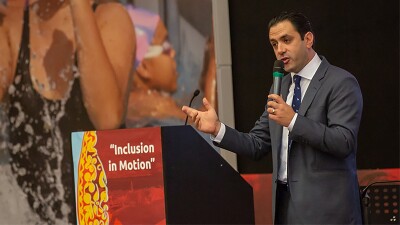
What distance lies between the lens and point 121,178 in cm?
204

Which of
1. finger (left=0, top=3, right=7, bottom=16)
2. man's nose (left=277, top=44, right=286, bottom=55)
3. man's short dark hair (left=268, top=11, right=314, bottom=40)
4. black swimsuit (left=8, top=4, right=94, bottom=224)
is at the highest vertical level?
finger (left=0, top=3, right=7, bottom=16)

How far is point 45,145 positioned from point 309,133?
8.59 feet

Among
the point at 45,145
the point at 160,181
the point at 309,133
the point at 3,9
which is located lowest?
the point at 45,145

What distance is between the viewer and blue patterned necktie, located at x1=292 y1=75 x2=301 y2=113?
226 centimetres

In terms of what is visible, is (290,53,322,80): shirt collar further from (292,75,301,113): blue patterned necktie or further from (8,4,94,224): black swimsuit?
(8,4,94,224): black swimsuit

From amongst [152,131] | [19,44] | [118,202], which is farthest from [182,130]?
[19,44]

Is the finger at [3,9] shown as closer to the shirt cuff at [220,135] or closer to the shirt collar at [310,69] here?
the shirt cuff at [220,135]

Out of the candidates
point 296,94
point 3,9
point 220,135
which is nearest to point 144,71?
point 3,9

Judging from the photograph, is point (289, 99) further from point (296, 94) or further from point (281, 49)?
point (281, 49)

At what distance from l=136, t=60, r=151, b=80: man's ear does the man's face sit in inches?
74.8

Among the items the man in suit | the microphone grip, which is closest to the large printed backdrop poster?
the man in suit

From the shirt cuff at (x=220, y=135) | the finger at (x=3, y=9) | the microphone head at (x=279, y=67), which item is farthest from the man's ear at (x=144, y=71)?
the microphone head at (x=279, y=67)

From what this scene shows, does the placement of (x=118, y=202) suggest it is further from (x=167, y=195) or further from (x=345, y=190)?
(x=345, y=190)

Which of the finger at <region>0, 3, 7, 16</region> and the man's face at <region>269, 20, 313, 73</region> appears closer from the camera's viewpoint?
the man's face at <region>269, 20, 313, 73</region>
